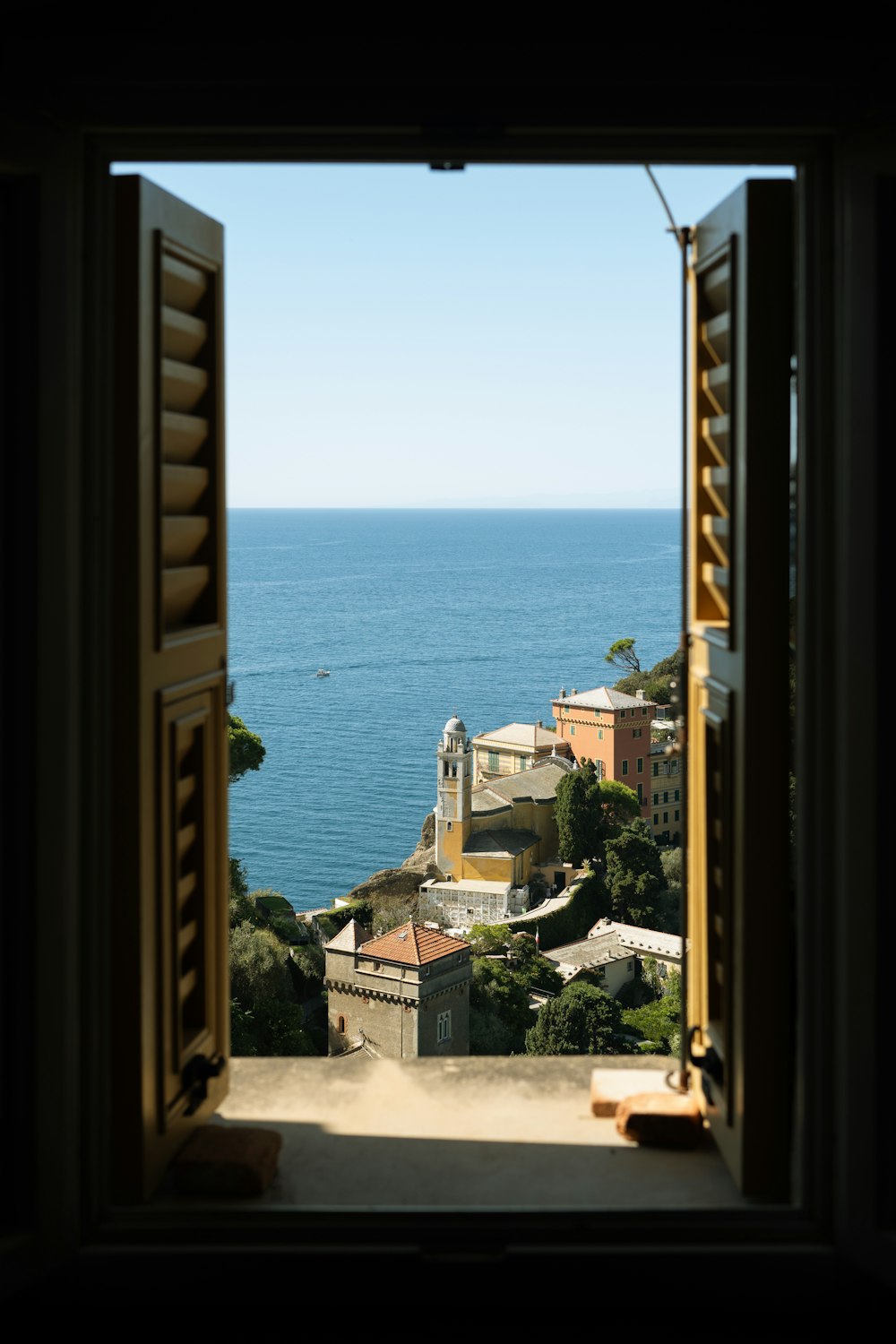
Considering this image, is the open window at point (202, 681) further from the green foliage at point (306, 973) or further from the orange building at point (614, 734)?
the orange building at point (614, 734)

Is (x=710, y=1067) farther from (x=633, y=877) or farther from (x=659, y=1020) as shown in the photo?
(x=633, y=877)

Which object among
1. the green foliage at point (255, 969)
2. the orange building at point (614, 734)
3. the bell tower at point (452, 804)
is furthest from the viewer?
the orange building at point (614, 734)

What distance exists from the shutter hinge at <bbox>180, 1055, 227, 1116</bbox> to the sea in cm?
3859

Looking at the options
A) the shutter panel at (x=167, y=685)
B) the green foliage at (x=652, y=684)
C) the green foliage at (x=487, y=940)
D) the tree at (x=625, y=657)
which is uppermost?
the tree at (x=625, y=657)

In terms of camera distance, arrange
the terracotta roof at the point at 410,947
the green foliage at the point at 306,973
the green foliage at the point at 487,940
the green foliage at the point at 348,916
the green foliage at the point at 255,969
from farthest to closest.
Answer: the green foliage at the point at 348,916 → the green foliage at the point at 487,940 → the green foliage at the point at 306,973 → the terracotta roof at the point at 410,947 → the green foliage at the point at 255,969

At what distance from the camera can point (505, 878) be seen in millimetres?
41312

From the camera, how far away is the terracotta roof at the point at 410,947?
26969 millimetres

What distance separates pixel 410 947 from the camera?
89.1 feet

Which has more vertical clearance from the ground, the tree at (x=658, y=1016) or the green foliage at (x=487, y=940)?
the green foliage at (x=487, y=940)

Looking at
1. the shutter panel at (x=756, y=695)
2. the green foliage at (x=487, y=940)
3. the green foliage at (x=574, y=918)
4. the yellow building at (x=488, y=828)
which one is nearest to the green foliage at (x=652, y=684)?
the yellow building at (x=488, y=828)

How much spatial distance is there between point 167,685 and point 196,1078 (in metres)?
0.71

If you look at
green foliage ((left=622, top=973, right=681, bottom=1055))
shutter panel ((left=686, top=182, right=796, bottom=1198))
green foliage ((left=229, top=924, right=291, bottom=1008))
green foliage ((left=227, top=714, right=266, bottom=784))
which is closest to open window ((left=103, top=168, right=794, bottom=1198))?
shutter panel ((left=686, top=182, right=796, bottom=1198))

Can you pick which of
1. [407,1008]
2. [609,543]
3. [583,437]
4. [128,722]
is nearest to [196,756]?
[128,722]

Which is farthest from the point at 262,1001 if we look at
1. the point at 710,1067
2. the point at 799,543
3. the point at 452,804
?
the point at 799,543
